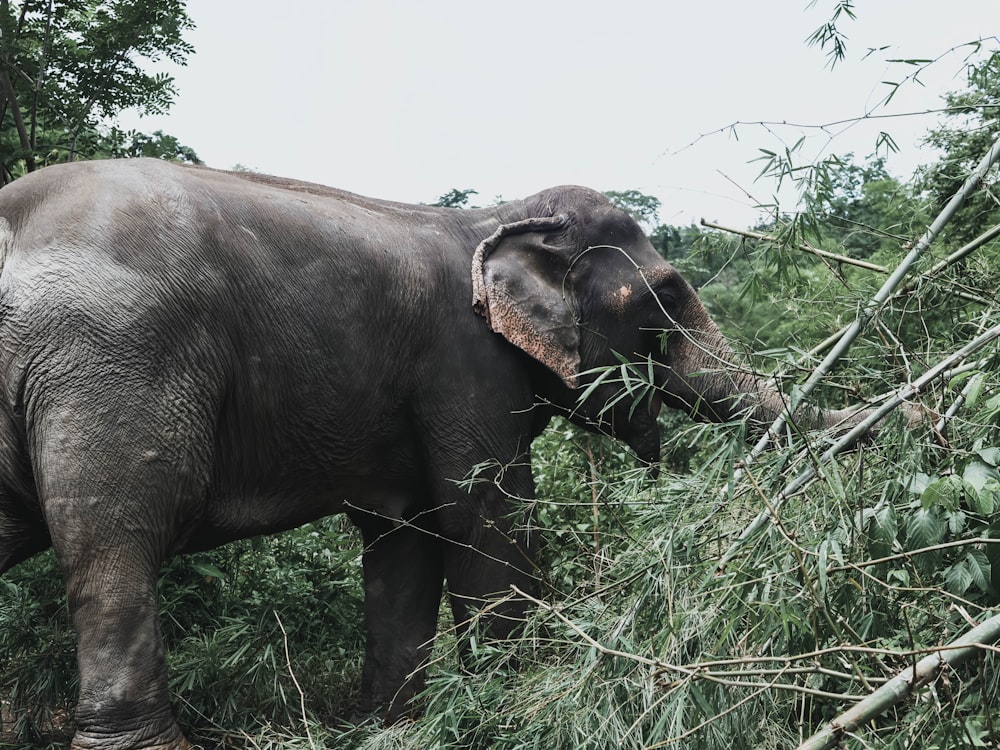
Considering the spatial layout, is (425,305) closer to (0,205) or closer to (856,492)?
(0,205)

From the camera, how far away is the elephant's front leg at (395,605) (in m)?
4.86

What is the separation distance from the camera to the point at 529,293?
4547mm

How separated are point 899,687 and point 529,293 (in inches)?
106

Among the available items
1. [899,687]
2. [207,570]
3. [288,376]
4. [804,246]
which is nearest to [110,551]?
[288,376]

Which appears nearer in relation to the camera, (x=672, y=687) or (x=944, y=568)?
(x=672, y=687)

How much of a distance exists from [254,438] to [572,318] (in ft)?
4.88

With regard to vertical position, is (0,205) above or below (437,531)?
above

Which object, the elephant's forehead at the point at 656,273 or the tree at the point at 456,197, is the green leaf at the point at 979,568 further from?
the tree at the point at 456,197

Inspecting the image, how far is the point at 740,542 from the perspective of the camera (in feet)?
9.48

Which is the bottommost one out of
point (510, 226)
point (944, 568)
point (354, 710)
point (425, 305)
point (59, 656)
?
point (354, 710)

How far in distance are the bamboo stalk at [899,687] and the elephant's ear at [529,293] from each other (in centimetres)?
229

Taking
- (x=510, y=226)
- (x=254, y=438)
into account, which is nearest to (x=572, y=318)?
(x=510, y=226)

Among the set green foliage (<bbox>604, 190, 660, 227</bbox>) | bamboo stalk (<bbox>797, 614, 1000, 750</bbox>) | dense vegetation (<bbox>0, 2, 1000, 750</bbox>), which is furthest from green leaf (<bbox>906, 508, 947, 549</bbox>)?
green foliage (<bbox>604, 190, 660, 227</bbox>)

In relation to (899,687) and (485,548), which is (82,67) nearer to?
(485,548)
